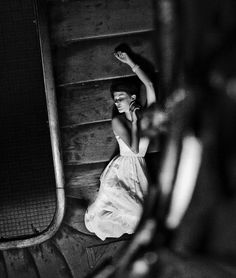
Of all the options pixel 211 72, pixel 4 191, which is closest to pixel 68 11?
pixel 4 191

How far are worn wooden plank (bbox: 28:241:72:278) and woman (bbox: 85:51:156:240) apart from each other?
0.23 meters

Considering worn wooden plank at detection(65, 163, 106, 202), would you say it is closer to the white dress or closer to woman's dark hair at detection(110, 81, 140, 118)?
the white dress

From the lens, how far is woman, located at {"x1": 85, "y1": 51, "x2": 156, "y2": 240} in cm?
179

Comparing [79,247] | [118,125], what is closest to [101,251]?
[79,247]

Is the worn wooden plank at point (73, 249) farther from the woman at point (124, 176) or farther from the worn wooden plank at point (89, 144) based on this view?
the worn wooden plank at point (89, 144)

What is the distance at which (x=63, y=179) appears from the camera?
6.33 feet

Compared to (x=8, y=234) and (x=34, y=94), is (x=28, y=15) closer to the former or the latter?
(x=34, y=94)

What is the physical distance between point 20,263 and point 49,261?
0.43ft

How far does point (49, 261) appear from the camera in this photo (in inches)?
79.0

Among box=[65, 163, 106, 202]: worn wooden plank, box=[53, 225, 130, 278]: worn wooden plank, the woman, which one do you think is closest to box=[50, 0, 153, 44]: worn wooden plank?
the woman

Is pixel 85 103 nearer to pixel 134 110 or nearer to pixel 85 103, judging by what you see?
pixel 85 103

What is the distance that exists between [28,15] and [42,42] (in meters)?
0.20

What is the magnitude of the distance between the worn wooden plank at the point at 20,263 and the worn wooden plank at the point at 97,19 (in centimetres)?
97

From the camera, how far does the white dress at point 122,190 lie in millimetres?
1841
